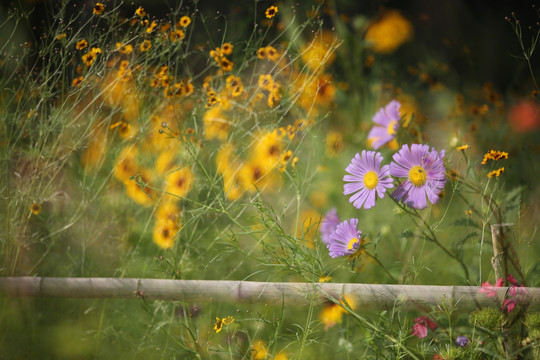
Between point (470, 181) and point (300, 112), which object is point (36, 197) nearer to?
point (300, 112)

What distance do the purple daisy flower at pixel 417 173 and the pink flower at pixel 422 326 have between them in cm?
29

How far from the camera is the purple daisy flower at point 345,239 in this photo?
1428 mm

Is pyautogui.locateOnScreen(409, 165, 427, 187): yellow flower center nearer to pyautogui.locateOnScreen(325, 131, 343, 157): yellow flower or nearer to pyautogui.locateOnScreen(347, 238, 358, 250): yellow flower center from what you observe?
pyautogui.locateOnScreen(347, 238, 358, 250): yellow flower center

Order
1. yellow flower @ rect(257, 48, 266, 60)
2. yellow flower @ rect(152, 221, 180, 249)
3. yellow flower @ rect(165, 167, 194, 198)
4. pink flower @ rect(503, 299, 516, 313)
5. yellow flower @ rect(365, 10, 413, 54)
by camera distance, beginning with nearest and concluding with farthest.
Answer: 1. pink flower @ rect(503, 299, 516, 313)
2. yellow flower @ rect(257, 48, 266, 60)
3. yellow flower @ rect(152, 221, 180, 249)
4. yellow flower @ rect(165, 167, 194, 198)
5. yellow flower @ rect(365, 10, 413, 54)

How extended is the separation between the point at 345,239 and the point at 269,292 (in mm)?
227

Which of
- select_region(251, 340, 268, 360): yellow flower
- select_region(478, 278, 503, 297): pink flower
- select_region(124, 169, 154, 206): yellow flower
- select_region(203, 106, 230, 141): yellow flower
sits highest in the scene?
select_region(478, 278, 503, 297): pink flower

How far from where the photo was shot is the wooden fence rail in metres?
1.36

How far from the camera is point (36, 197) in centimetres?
183

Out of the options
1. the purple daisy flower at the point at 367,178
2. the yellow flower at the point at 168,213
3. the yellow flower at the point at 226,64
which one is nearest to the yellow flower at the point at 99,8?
the yellow flower at the point at 226,64

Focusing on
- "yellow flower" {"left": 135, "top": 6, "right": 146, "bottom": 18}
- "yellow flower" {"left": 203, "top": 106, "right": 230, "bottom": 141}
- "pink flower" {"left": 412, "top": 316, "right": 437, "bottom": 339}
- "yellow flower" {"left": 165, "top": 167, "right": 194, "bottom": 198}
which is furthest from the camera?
"yellow flower" {"left": 203, "top": 106, "right": 230, "bottom": 141}

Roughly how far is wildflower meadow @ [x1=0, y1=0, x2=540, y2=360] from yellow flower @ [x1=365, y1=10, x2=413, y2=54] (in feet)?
0.42

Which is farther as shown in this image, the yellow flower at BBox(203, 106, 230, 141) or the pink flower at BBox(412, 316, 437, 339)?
the yellow flower at BBox(203, 106, 230, 141)

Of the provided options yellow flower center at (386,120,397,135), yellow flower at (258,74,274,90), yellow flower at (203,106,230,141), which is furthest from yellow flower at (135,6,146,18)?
yellow flower center at (386,120,397,135)

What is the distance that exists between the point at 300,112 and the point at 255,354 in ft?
3.16
